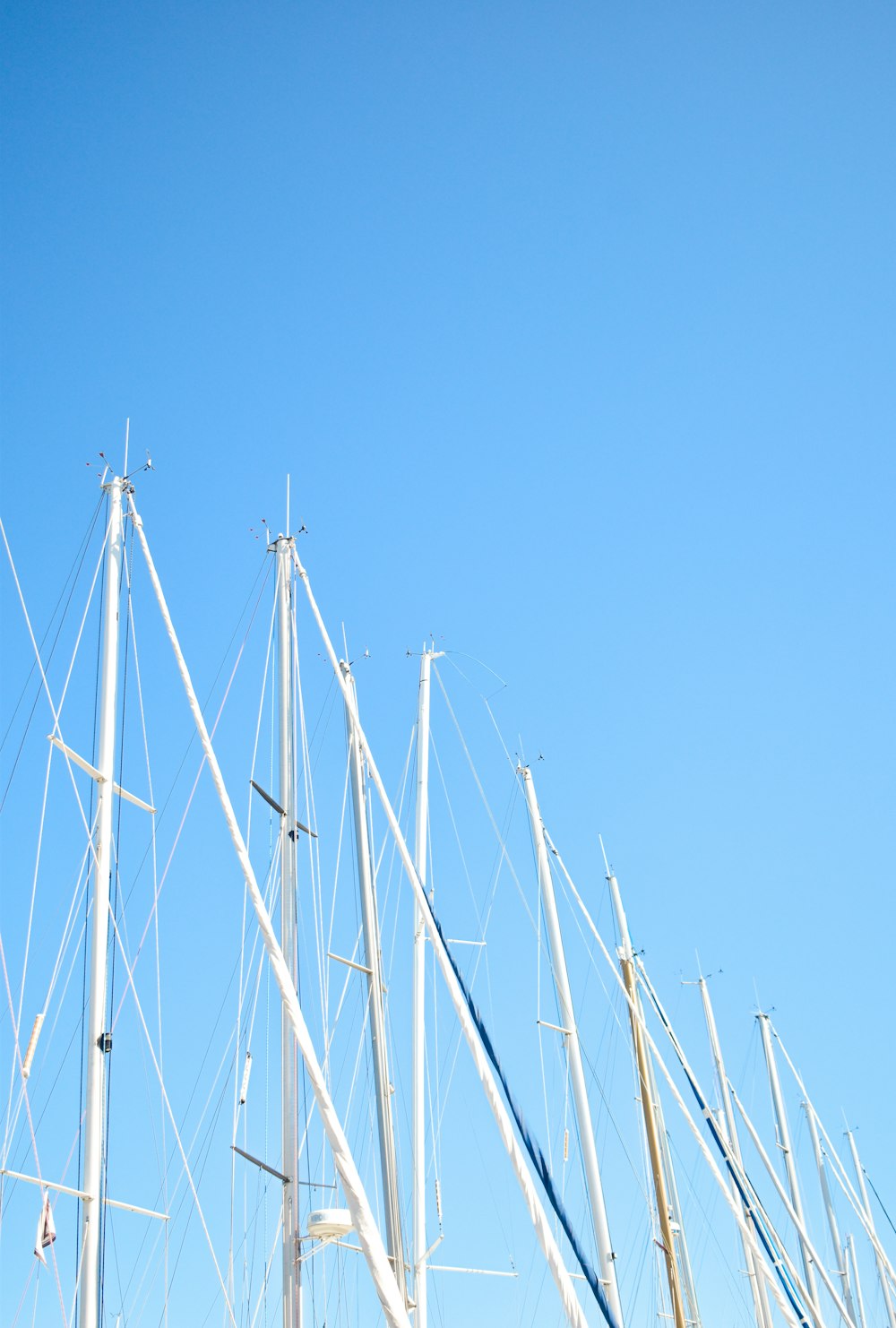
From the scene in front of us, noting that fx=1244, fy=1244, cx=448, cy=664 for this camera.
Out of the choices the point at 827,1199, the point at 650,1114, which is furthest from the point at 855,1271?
the point at 650,1114

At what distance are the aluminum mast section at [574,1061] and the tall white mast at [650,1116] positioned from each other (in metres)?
1.21

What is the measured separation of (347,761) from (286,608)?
13.2 ft

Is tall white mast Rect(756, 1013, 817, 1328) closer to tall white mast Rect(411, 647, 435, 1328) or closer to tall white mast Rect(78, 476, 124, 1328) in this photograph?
tall white mast Rect(411, 647, 435, 1328)

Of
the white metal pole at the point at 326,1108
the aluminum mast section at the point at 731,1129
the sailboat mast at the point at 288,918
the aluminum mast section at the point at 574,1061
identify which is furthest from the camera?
the aluminum mast section at the point at 731,1129

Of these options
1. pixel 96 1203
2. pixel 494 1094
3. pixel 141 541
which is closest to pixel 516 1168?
pixel 494 1094

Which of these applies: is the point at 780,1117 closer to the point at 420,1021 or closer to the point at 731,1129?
the point at 731,1129

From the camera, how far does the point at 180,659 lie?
667 inches

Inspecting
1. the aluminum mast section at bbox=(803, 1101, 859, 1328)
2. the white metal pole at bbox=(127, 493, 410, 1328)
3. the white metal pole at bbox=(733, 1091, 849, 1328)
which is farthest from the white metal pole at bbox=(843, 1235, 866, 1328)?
the white metal pole at bbox=(127, 493, 410, 1328)

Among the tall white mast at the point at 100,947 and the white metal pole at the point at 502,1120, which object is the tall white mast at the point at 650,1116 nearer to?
the white metal pole at the point at 502,1120

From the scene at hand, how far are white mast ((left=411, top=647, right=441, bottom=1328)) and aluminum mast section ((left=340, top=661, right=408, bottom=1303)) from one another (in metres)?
0.75

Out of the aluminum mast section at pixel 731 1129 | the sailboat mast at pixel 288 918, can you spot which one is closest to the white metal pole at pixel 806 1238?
the aluminum mast section at pixel 731 1129

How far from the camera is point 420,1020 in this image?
77.3ft

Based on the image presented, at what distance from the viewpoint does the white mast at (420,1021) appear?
66.5ft

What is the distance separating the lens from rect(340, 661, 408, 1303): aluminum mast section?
1948cm
